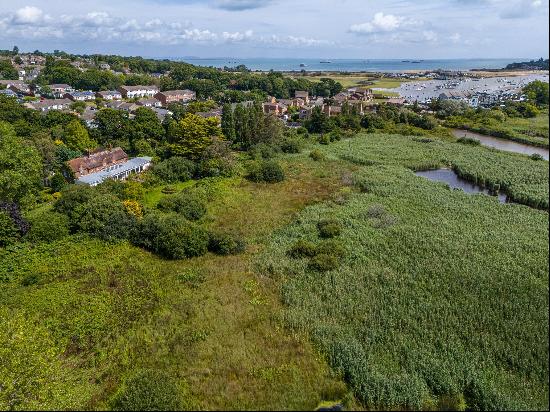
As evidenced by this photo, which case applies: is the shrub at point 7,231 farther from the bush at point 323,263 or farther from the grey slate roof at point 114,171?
the bush at point 323,263

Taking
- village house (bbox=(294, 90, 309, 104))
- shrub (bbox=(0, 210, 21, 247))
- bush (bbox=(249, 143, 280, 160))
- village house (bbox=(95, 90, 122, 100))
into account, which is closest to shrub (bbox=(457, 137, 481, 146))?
bush (bbox=(249, 143, 280, 160))

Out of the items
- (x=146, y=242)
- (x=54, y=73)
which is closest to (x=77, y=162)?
(x=146, y=242)

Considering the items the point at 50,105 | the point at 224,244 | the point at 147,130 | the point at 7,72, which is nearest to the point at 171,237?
the point at 224,244

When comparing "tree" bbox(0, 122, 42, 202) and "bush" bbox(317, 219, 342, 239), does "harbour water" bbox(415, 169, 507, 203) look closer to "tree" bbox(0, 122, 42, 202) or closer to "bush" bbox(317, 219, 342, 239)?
"bush" bbox(317, 219, 342, 239)

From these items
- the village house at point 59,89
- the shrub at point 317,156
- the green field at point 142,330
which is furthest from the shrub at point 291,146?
the village house at point 59,89

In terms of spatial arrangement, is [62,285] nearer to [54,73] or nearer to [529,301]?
[529,301]

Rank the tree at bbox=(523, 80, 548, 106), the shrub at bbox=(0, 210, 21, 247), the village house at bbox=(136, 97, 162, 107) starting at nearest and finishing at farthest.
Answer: the tree at bbox=(523, 80, 548, 106)
the shrub at bbox=(0, 210, 21, 247)
the village house at bbox=(136, 97, 162, 107)
